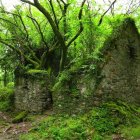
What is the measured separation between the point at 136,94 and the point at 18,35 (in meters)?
8.35

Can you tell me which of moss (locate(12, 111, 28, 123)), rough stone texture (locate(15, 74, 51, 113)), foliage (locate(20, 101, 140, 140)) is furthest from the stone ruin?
moss (locate(12, 111, 28, 123))

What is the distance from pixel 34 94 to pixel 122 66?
15.8 feet

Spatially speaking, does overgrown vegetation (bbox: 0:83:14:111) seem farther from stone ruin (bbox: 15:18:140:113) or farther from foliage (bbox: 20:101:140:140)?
foliage (bbox: 20:101:140:140)

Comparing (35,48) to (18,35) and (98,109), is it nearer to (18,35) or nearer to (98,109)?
(18,35)

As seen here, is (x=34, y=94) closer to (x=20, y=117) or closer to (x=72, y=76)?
(x=20, y=117)

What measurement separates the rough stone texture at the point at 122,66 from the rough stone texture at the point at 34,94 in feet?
12.1

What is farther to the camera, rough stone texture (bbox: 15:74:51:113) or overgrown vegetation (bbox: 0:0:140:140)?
rough stone texture (bbox: 15:74:51:113)

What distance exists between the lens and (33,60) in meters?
15.5

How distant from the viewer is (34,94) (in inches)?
514

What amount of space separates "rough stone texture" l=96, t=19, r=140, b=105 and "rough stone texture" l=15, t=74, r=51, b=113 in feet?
12.1

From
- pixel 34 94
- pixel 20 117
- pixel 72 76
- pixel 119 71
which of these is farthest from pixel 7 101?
pixel 119 71

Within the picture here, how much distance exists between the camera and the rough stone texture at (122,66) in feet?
33.8

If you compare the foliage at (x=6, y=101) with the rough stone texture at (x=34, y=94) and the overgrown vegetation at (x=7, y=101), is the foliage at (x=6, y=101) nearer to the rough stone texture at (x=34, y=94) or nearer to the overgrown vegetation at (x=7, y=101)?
the overgrown vegetation at (x=7, y=101)

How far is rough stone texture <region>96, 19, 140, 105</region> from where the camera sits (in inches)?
406
